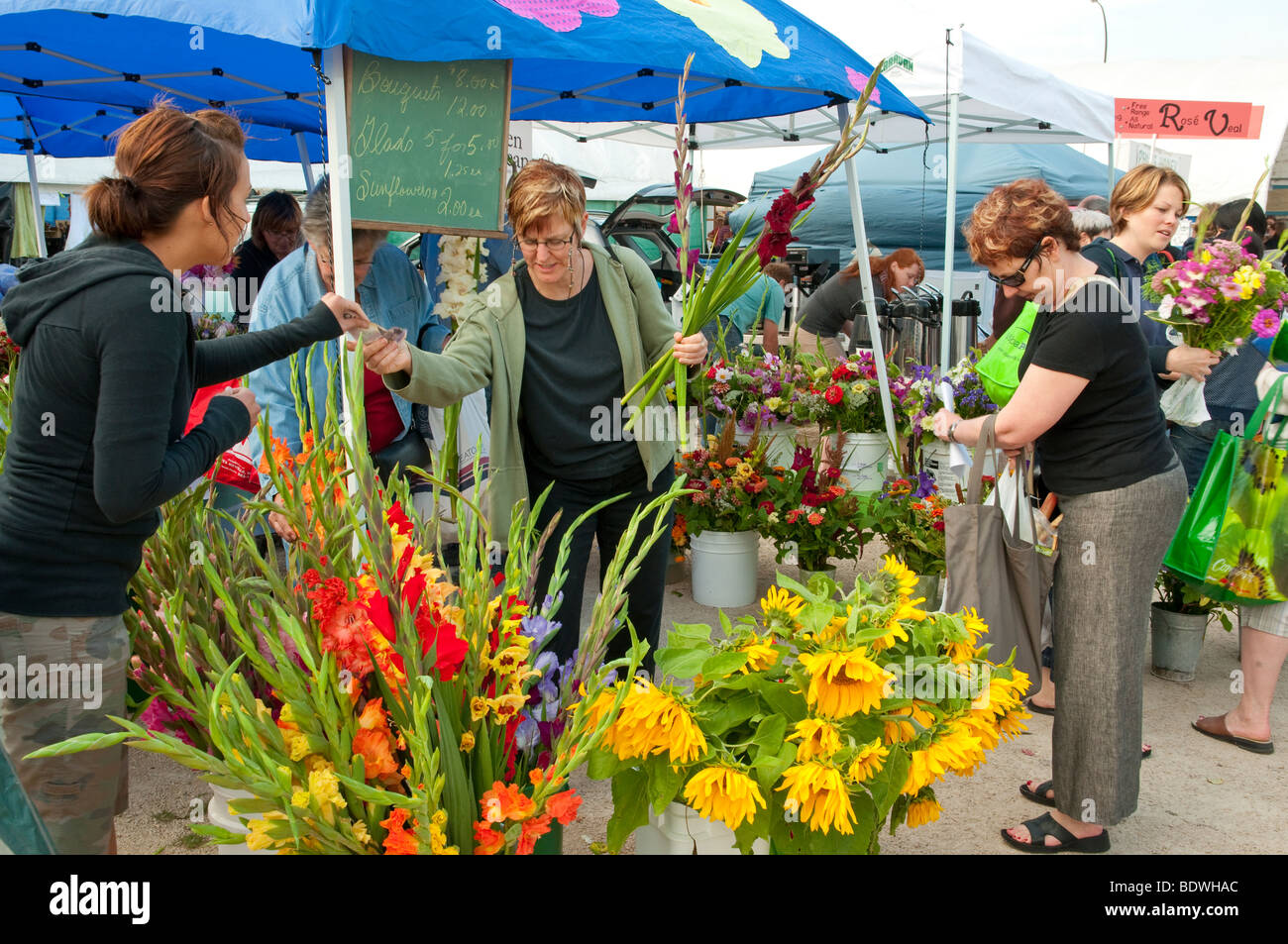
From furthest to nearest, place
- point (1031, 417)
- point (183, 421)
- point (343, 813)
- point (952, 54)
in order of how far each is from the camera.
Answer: point (952, 54) → point (1031, 417) → point (183, 421) → point (343, 813)

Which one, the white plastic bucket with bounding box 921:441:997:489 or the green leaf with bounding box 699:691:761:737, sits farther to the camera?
the white plastic bucket with bounding box 921:441:997:489

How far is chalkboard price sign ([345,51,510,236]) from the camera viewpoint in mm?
2531

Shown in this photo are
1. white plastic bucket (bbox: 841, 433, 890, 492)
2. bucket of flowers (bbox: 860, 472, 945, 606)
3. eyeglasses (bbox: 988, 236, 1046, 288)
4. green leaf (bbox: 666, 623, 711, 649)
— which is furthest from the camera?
white plastic bucket (bbox: 841, 433, 890, 492)

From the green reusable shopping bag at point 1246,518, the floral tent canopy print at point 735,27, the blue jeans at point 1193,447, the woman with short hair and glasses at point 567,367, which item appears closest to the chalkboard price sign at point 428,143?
the woman with short hair and glasses at point 567,367

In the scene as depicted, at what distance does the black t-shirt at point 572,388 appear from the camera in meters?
2.53

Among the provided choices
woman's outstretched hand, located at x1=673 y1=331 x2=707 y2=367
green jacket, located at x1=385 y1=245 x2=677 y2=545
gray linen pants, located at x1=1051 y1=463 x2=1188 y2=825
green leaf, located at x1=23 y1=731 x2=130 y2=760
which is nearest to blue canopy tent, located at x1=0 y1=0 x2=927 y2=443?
green jacket, located at x1=385 y1=245 x2=677 y2=545

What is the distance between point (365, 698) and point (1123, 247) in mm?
3214

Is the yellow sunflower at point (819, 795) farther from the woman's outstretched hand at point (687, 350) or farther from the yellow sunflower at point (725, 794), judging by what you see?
the woman's outstretched hand at point (687, 350)

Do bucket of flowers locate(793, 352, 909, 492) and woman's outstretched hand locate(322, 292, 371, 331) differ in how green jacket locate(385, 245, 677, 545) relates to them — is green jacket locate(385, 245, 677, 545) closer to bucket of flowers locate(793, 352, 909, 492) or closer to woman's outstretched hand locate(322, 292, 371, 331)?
woman's outstretched hand locate(322, 292, 371, 331)

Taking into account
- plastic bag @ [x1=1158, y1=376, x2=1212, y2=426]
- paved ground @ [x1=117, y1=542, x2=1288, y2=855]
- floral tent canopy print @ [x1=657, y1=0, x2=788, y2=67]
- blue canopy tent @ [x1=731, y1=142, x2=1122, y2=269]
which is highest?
blue canopy tent @ [x1=731, y1=142, x2=1122, y2=269]

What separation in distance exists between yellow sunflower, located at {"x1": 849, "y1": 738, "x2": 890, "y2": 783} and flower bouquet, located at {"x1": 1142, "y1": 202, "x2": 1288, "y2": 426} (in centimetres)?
197

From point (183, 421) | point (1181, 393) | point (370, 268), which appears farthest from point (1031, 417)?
point (370, 268)

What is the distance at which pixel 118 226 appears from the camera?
1.51 metres

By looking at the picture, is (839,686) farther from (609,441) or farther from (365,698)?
(609,441)
